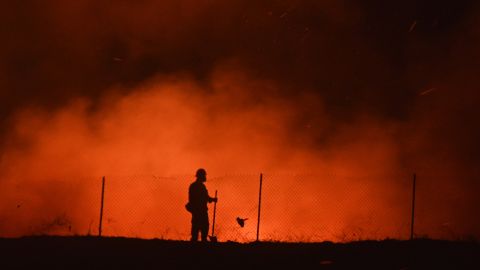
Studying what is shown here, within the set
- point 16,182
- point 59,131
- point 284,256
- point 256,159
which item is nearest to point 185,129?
point 256,159

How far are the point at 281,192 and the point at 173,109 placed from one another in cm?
507

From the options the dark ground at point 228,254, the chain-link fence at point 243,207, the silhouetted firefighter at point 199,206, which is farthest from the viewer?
the chain-link fence at point 243,207

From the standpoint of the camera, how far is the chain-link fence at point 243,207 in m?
17.2

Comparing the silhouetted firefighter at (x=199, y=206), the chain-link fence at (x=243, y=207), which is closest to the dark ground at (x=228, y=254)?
the silhouetted firefighter at (x=199, y=206)

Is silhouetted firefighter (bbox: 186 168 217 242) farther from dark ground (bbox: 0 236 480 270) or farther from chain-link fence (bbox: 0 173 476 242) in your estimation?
chain-link fence (bbox: 0 173 476 242)

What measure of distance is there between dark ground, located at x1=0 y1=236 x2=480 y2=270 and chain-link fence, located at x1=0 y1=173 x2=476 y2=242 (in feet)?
19.7

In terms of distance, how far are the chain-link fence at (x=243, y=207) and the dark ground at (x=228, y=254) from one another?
236 inches

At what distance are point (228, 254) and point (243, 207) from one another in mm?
9040

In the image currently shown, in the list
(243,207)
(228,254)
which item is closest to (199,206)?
(228,254)

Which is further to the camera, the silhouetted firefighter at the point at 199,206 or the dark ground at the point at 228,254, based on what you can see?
the silhouetted firefighter at the point at 199,206

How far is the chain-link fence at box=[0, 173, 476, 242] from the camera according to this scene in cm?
1723

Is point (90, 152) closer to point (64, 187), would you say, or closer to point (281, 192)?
point (64, 187)

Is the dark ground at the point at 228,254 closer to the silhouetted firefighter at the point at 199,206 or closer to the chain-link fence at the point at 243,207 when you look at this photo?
the silhouetted firefighter at the point at 199,206

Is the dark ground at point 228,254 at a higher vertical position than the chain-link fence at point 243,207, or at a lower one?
lower
